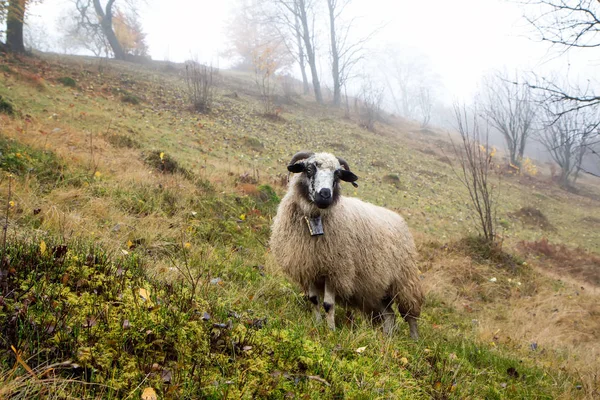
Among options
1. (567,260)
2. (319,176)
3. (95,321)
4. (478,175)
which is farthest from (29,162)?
(567,260)

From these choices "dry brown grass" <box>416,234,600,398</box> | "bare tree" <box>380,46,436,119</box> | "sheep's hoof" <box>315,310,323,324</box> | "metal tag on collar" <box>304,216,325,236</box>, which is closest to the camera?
"sheep's hoof" <box>315,310,323,324</box>

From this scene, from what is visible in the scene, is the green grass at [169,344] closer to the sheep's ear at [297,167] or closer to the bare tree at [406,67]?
the sheep's ear at [297,167]

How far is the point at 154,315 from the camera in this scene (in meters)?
2.04

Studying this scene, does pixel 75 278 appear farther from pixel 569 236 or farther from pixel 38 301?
pixel 569 236

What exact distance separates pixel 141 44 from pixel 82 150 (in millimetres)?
32336

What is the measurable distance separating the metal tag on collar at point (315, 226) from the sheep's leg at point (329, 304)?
602 millimetres

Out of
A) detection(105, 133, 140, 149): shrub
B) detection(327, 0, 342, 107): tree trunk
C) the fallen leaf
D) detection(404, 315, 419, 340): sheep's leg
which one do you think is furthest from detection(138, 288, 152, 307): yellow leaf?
detection(327, 0, 342, 107): tree trunk

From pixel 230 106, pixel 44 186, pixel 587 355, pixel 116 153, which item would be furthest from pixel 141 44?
pixel 587 355

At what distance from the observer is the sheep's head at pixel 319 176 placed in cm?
370

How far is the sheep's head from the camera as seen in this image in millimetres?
3699

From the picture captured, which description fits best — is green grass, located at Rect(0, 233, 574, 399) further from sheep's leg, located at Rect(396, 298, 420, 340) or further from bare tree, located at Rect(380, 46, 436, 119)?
bare tree, located at Rect(380, 46, 436, 119)

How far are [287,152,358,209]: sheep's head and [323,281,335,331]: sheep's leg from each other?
1.00 metres

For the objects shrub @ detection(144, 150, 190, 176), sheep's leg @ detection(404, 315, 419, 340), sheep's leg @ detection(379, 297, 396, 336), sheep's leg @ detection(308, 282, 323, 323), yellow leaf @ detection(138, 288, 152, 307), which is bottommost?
sheep's leg @ detection(404, 315, 419, 340)

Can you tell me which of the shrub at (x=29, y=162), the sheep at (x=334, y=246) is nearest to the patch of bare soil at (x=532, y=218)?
the sheep at (x=334, y=246)
